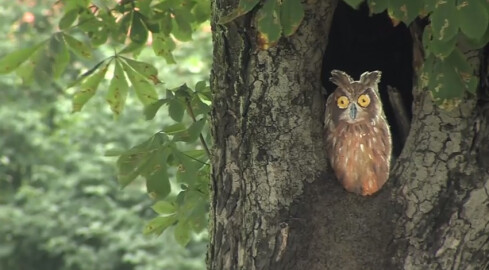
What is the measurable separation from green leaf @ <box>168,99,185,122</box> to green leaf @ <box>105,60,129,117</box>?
30cm

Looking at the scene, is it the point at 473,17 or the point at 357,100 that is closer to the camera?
the point at 473,17

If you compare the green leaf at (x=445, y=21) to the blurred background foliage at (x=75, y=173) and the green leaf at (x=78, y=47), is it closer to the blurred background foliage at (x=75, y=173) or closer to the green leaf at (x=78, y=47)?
the green leaf at (x=78, y=47)

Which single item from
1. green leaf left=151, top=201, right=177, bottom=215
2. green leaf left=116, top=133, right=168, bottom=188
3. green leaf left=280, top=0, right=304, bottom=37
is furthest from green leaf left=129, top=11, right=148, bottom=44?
green leaf left=280, top=0, right=304, bottom=37

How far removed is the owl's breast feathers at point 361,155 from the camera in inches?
95.7

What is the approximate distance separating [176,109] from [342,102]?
2.30ft

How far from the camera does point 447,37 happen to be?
1968mm

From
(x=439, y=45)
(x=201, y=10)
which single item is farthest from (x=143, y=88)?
(x=439, y=45)

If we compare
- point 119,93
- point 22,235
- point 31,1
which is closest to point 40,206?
point 22,235

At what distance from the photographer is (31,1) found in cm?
802

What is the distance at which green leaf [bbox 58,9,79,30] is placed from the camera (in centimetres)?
310

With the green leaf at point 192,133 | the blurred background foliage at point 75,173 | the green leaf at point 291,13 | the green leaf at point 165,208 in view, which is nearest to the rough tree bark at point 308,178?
the green leaf at point 291,13

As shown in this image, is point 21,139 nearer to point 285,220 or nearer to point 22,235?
point 22,235

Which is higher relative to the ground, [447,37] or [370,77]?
[370,77]

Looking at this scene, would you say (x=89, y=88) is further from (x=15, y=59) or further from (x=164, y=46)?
Answer: (x=164, y=46)
